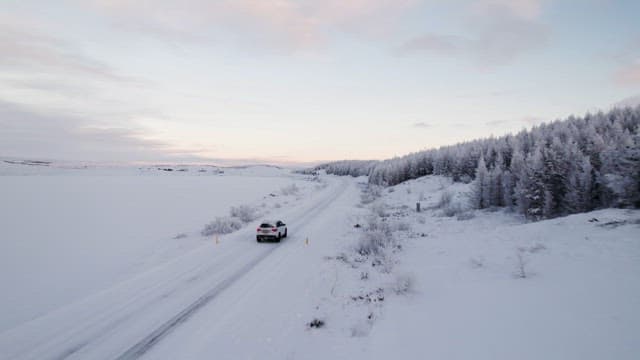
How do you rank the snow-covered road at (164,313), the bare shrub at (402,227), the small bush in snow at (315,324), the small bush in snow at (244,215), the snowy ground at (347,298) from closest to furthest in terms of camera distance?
the snowy ground at (347,298) → the snow-covered road at (164,313) → the small bush in snow at (315,324) → the bare shrub at (402,227) → the small bush in snow at (244,215)

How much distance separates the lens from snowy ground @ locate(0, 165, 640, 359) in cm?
823

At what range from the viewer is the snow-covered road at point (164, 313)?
879 centimetres

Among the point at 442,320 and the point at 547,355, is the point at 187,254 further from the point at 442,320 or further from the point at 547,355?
the point at 547,355

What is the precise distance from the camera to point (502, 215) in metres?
29.5

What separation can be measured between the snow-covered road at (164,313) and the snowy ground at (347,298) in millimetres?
55

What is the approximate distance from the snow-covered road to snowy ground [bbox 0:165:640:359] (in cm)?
5

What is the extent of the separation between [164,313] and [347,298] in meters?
5.91

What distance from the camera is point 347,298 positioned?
12.0 meters

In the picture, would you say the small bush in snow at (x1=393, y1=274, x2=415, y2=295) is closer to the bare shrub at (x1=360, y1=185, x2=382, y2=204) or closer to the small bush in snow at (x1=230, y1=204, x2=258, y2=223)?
the small bush in snow at (x1=230, y1=204, x2=258, y2=223)

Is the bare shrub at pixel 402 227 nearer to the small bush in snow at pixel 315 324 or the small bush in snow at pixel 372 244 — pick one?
the small bush in snow at pixel 372 244

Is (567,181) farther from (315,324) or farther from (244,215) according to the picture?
(244,215)

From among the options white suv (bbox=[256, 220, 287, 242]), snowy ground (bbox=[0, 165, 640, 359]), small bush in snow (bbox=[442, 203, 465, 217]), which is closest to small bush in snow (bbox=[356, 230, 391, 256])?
snowy ground (bbox=[0, 165, 640, 359])

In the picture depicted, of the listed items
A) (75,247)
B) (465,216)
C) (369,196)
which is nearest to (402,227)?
(465,216)

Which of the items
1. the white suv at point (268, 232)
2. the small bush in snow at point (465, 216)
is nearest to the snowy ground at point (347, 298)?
the white suv at point (268, 232)
